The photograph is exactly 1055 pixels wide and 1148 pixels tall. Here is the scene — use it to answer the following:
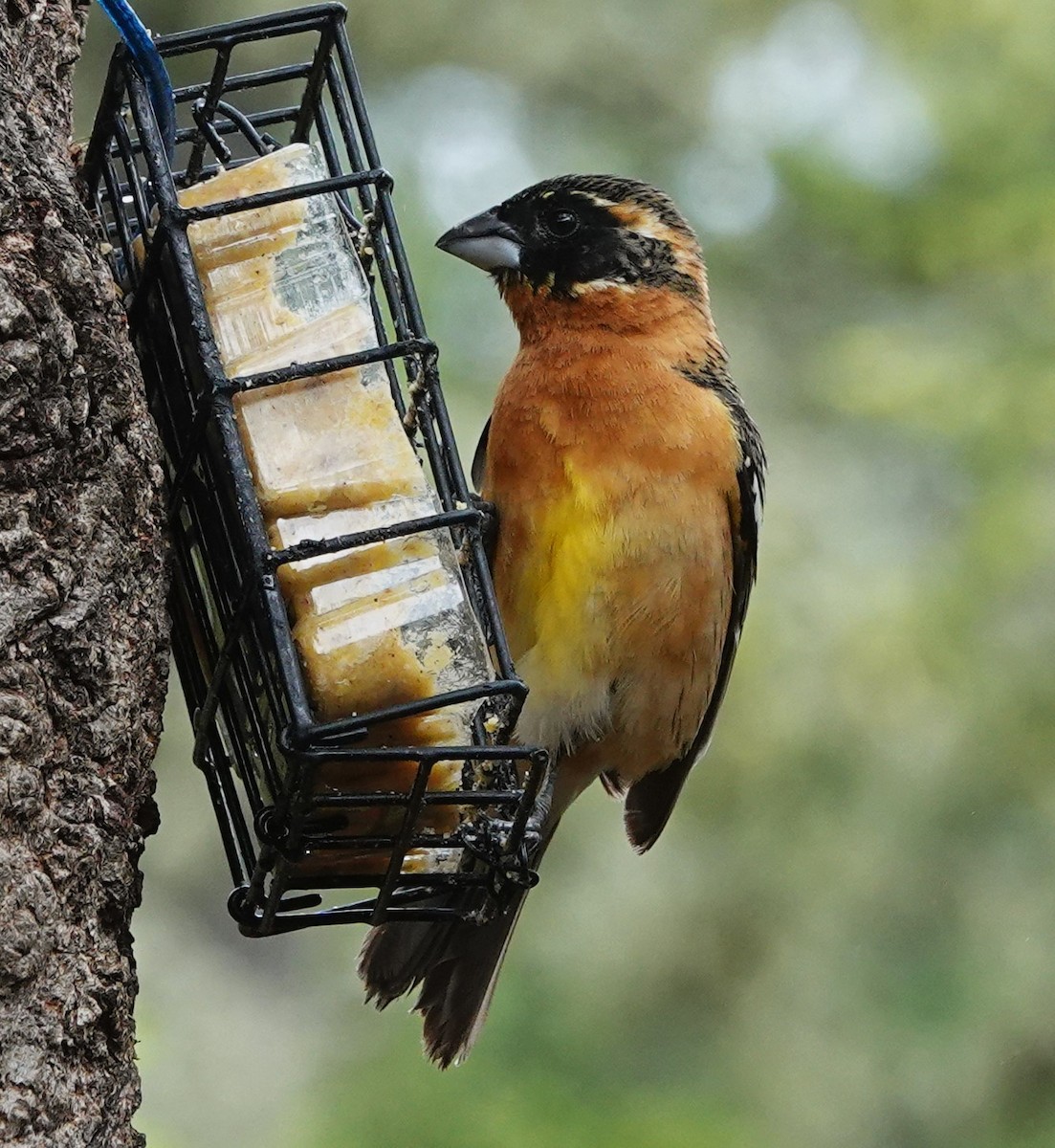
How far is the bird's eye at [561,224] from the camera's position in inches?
175

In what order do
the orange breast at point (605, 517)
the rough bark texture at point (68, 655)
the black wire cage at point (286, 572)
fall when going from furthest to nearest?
the orange breast at point (605, 517) < the black wire cage at point (286, 572) < the rough bark texture at point (68, 655)

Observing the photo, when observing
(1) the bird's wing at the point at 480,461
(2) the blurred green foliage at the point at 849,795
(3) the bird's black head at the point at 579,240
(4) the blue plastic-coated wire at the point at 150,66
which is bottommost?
(2) the blurred green foliage at the point at 849,795

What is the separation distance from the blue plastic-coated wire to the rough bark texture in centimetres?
18

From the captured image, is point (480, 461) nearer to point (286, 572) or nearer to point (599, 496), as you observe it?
point (599, 496)

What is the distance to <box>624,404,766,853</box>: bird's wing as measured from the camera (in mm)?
4539

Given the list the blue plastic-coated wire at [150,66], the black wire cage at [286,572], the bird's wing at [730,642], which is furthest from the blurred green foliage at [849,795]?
the blue plastic-coated wire at [150,66]

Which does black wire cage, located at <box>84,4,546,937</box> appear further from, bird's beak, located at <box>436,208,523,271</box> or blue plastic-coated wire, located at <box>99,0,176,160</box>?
bird's beak, located at <box>436,208,523,271</box>

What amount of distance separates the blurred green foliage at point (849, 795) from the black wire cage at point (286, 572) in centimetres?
301

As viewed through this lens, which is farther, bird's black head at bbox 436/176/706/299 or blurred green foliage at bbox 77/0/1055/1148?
blurred green foliage at bbox 77/0/1055/1148

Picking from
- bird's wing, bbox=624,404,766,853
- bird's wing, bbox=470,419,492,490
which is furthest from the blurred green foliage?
bird's wing, bbox=470,419,492,490

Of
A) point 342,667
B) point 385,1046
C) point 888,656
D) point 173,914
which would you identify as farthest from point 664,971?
point 342,667

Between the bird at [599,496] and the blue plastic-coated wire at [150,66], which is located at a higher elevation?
the blue plastic-coated wire at [150,66]

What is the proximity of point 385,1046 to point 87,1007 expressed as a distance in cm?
419

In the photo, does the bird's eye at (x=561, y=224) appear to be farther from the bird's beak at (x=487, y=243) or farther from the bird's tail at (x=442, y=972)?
the bird's tail at (x=442, y=972)
